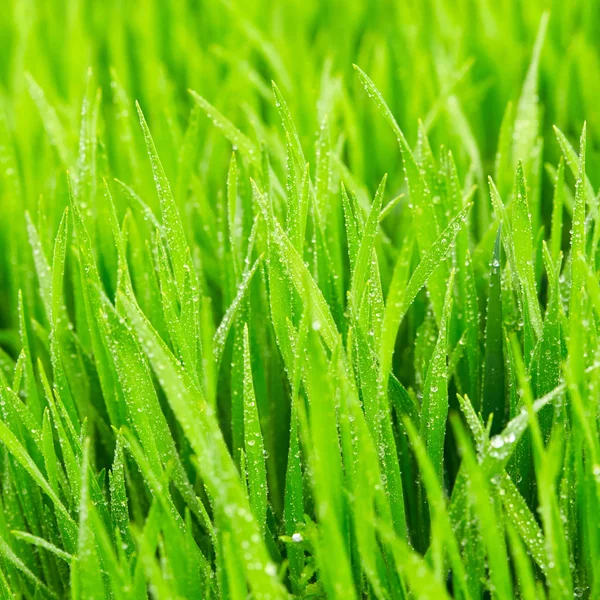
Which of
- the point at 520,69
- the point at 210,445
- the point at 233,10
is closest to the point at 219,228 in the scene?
the point at 210,445

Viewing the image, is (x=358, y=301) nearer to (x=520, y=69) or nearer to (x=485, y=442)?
(x=485, y=442)

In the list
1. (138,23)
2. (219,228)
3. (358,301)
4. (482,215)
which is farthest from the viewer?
(138,23)

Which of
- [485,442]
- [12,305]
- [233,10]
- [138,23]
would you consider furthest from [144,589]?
[138,23]

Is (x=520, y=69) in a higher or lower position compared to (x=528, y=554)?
higher

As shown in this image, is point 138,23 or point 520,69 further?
point 138,23

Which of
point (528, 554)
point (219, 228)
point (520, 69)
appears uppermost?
point (520, 69)

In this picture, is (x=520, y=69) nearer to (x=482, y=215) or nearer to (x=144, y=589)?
(x=482, y=215)

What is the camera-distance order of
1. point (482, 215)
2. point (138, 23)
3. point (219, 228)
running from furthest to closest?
point (138, 23), point (482, 215), point (219, 228)
